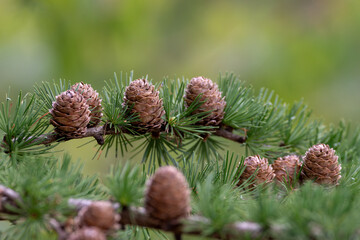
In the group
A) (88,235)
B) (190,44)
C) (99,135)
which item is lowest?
(88,235)

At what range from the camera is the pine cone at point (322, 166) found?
777mm

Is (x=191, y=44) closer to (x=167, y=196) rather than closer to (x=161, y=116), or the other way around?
(x=161, y=116)

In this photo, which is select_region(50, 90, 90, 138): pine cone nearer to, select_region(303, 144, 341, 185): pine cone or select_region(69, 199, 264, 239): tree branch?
select_region(69, 199, 264, 239): tree branch

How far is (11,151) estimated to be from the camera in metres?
0.74

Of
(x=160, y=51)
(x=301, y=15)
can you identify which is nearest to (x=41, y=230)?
(x=160, y=51)

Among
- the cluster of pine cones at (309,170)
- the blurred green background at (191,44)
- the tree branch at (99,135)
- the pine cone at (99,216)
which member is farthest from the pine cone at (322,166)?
the blurred green background at (191,44)

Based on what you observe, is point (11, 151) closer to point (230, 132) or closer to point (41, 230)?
point (41, 230)

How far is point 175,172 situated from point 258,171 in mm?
248

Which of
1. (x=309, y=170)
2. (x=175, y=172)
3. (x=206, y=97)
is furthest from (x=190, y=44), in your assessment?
(x=175, y=172)

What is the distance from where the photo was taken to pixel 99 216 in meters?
0.52

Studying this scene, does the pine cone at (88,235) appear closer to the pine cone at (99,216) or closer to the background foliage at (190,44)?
the pine cone at (99,216)

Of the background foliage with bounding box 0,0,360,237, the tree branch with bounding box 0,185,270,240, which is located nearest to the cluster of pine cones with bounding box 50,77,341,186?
the tree branch with bounding box 0,185,270,240

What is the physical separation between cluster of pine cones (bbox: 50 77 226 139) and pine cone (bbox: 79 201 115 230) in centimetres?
26

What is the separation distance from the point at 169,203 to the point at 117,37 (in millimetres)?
2012
